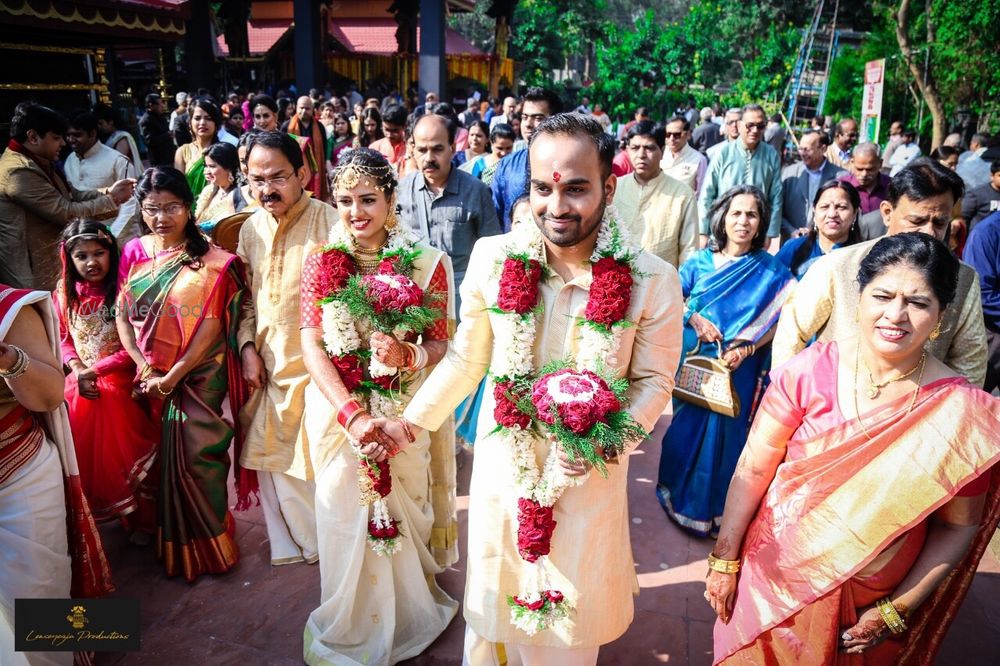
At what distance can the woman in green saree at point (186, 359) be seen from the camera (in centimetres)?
329

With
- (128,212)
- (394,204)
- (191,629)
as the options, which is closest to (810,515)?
(394,204)

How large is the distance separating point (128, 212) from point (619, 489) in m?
5.23

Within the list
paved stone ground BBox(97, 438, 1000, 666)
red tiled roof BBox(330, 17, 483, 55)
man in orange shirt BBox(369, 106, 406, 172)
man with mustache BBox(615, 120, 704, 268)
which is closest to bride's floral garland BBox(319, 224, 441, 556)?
paved stone ground BBox(97, 438, 1000, 666)

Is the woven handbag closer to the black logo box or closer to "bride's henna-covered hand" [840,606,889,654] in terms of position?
"bride's henna-covered hand" [840,606,889,654]

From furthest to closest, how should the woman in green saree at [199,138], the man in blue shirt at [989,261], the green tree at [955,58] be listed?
1. the green tree at [955,58]
2. the woman in green saree at [199,138]
3. the man in blue shirt at [989,261]

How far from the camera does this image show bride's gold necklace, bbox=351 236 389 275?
2.83 meters

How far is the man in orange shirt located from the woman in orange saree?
5.21 m

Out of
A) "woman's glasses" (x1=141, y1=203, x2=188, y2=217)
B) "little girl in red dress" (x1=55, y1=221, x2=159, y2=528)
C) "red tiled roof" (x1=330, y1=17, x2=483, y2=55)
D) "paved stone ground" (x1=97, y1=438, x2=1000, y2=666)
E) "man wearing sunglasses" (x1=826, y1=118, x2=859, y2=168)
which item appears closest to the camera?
"paved stone ground" (x1=97, y1=438, x2=1000, y2=666)

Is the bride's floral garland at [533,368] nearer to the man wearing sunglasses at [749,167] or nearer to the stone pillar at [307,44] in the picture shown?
the man wearing sunglasses at [749,167]

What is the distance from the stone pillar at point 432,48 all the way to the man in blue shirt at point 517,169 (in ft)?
46.2

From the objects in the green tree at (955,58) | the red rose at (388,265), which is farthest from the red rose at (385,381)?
the green tree at (955,58)

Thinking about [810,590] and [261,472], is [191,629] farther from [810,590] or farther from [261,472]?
[810,590]

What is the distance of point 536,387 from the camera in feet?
6.52

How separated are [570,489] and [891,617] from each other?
1.10 m
